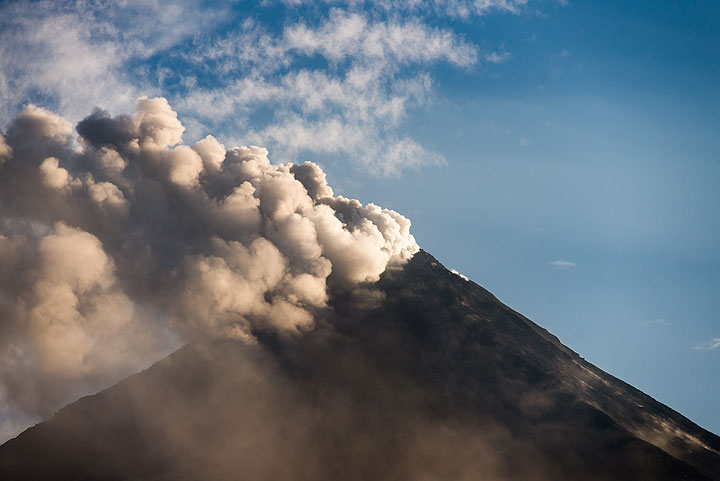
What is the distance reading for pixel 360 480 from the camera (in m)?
66.9

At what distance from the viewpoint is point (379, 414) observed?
75375mm

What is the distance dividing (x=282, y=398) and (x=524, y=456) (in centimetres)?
3281

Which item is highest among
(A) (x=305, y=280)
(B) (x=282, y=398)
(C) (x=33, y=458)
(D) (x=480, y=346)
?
(D) (x=480, y=346)

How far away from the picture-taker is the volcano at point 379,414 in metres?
67.2

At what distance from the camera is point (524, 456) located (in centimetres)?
6769

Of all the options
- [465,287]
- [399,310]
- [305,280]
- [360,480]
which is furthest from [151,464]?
[465,287]

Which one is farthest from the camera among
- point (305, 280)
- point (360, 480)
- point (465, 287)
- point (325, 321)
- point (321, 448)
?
point (465, 287)

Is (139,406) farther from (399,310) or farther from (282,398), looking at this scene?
(399,310)

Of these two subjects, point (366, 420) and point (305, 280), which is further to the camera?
point (305, 280)

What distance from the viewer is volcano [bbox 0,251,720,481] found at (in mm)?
67250

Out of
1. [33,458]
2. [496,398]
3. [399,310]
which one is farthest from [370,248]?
[33,458]

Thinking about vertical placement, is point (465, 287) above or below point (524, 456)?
above

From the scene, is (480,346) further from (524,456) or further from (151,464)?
(151,464)

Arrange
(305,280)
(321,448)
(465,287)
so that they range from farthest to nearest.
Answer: (465,287), (305,280), (321,448)
